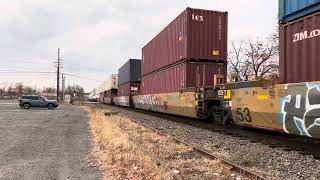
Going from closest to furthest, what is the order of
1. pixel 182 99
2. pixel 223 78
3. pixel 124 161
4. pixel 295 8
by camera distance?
pixel 124 161, pixel 295 8, pixel 223 78, pixel 182 99

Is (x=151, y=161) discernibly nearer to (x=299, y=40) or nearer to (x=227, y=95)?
(x=299, y=40)

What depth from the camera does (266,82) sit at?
11508 millimetres

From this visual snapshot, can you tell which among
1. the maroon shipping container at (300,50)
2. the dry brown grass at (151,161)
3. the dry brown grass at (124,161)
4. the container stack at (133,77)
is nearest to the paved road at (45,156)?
the dry brown grass at (124,161)

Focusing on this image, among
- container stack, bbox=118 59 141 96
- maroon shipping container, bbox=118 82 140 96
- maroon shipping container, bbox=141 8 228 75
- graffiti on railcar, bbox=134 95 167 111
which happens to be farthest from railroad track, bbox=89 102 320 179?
container stack, bbox=118 59 141 96

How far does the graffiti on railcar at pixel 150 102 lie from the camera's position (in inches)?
976

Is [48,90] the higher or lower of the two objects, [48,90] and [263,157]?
the higher

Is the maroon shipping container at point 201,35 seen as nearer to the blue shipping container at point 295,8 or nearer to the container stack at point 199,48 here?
the container stack at point 199,48

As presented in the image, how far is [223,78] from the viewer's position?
58.2 ft

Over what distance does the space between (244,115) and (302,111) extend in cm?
372

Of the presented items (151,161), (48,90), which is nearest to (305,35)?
(151,161)

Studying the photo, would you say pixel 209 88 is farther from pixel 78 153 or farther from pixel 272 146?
pixel 78 153

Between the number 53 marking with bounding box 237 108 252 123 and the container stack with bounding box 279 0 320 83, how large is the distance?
A: 2149 millimetres

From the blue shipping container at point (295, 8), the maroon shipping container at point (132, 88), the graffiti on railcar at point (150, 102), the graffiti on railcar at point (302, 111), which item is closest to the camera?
the graffiti on railcar at point (302, 111)

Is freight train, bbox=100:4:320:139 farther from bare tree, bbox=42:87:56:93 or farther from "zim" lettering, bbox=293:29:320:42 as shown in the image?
bare tree, bbox=42:87:56:93
